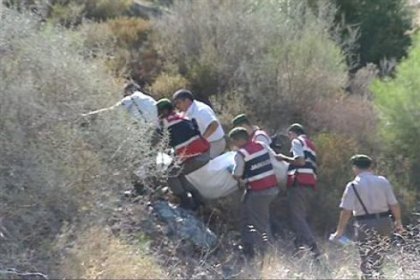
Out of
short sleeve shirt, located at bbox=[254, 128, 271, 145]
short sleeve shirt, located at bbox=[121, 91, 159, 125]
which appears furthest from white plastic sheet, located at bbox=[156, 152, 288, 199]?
short sleeve shirt, located at bbox=[121, 91, 159, 125]

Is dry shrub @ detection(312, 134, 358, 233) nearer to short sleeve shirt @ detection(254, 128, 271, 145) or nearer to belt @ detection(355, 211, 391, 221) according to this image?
short sleeve shirt @ detection(254, 128, 271, 145)

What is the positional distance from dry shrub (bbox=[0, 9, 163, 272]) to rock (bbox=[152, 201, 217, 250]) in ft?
3.51

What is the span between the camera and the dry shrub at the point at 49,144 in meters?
10.4

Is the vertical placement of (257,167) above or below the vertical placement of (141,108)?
below

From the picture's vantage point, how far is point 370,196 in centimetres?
1203

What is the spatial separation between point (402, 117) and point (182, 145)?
6.50 metres

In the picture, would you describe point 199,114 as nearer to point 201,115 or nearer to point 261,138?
point 201,115

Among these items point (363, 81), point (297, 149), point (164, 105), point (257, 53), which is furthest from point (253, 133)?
point (363, 81)

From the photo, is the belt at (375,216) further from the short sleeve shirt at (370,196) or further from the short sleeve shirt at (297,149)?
the short sleeve shirt at (297,149)

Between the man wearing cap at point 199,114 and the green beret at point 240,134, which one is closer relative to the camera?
the green beret at point 240,134

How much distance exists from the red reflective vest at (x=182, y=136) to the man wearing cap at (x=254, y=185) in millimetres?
466

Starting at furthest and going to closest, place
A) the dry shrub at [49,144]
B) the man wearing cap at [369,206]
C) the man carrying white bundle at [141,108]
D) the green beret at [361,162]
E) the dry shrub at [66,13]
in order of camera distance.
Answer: the dry shrub at [66,13] → the man carrying white bundle at [141,108] → the green beret at [361,162] → the man wearing cap at [369,206] → the dry shrub at [49,144]

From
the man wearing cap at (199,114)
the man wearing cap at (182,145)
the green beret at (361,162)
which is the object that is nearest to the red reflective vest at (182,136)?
the man wearing cap at (182,145)

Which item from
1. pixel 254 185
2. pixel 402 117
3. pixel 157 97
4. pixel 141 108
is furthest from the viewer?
pixel 402 117
